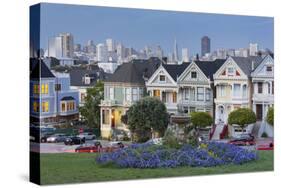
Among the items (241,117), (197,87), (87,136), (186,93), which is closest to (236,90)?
(241,117)

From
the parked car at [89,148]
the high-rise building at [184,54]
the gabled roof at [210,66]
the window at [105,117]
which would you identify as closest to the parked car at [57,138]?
the parked car at [89,148]

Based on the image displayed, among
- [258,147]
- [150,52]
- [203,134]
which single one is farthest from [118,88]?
[258,147]

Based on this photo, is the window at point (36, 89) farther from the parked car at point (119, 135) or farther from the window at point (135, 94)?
the window at point (135, 94)

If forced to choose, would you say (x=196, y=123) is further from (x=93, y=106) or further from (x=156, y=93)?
(x=93, y=106)

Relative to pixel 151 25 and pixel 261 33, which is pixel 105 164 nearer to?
pixel 151 25

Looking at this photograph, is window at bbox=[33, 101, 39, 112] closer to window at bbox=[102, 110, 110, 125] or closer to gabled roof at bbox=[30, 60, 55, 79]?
gabled roof at bbox=[30, 60, 55, 79]

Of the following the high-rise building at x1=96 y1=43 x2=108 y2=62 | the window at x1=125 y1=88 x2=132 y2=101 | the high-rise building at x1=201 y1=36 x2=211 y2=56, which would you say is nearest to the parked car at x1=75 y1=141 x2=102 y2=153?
the window at x1=125 y1=88 x2=132 y2=101
